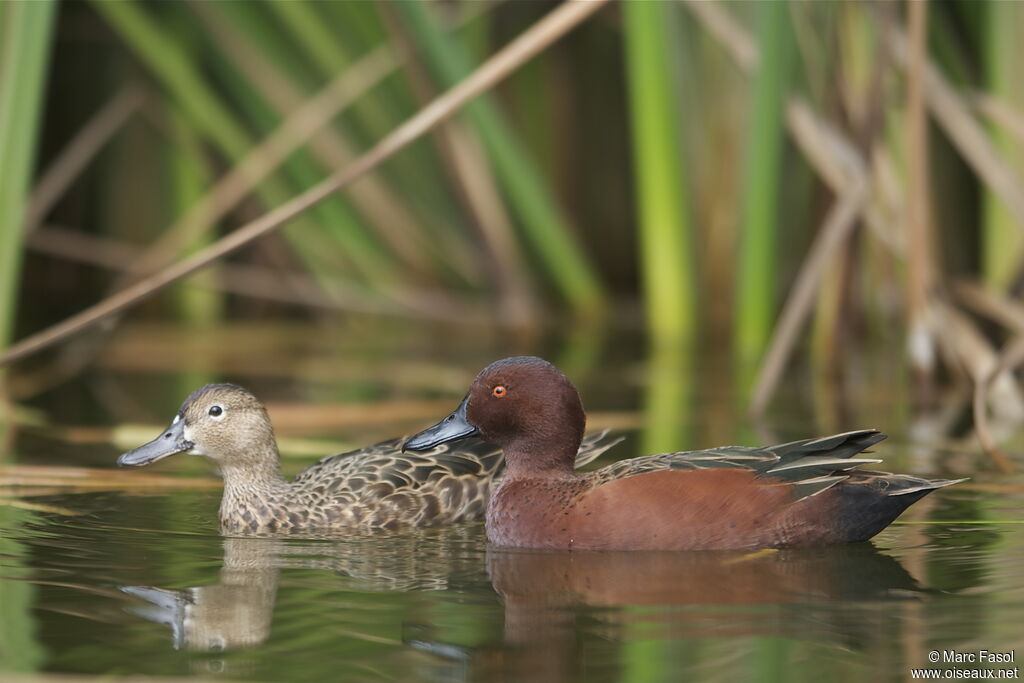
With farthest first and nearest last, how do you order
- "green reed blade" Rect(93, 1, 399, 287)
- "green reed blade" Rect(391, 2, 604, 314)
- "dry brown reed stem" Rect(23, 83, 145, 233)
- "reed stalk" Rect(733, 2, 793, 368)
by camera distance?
1. "dry brown reed stem" Rect(23, 83, 145, 233)
2. "green reed blade" Rect(93, 1, 399, 287)
3. "green reed blade" Rect(391, 2, 604, 314)
4. "reed stalk" Rect(733, 2, 793, 368)

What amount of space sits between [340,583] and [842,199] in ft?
13.5

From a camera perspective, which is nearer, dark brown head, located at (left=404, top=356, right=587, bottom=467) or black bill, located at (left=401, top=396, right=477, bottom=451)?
dark brown head, located at (left=404, top=356, right=587, bottom=467)

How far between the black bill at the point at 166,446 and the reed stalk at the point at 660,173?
414cm

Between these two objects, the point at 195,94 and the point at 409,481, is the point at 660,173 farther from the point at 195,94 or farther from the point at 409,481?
the point at 409,481

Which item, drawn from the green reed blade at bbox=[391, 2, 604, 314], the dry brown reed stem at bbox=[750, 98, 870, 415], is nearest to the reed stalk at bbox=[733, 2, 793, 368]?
the dry brown reed stem at bbox=[750, 98, 870, 415]

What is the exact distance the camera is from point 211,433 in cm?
581

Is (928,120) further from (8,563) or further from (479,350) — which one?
(8,563)

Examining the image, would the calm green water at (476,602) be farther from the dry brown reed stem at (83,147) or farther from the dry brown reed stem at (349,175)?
the dry brown reed stem at (83,147)

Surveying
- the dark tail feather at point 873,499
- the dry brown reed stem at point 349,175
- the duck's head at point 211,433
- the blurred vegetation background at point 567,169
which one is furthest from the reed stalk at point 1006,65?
the duck's head at point 211,433

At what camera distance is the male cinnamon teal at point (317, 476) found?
5.54 meters

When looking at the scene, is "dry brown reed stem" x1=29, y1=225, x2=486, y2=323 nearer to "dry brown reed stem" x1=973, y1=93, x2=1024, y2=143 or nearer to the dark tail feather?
"dry brown reed stem" x1=973, y1=93, x2=1024, y2=143

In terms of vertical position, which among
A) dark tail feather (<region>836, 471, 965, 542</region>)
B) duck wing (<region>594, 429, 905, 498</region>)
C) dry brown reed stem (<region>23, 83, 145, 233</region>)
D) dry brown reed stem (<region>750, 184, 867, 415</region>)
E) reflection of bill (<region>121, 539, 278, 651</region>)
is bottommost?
reflection of bill (<region>121, 539, 278, 651</region>)

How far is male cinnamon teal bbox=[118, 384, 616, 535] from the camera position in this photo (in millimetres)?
5543

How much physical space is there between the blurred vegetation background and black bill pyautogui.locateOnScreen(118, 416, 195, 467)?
173 centimetres
